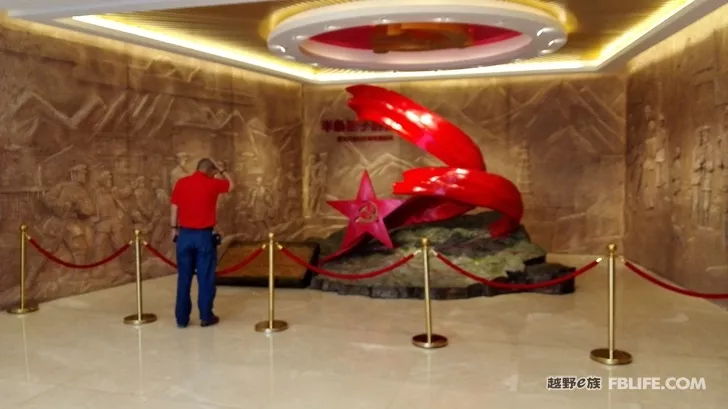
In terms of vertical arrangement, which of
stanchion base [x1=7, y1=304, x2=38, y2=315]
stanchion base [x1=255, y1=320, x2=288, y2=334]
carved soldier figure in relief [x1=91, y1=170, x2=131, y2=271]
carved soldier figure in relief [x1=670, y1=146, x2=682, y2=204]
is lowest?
stanchion base [x1=255, y1=320, x2=288, y2=334]

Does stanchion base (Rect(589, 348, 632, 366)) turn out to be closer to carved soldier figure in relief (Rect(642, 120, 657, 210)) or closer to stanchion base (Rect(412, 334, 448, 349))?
stanchion base (Rect(412, 334, 448, 349))

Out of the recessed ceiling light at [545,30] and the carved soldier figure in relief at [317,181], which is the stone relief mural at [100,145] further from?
the recessed ceiling light at [545,30]

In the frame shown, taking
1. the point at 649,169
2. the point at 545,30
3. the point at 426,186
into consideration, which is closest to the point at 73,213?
the point at 426,186

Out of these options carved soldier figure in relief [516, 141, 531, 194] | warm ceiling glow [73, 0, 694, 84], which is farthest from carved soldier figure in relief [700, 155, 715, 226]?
carved soldier figure in relief [516, 141, 531, 194]

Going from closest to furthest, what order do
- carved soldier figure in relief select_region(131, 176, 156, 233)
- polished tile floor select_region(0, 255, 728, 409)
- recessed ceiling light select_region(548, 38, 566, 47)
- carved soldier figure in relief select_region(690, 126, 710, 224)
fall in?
polished tile floor select_region(0, 255, 728, 409) < carved soldier figure in relief select_region(690, 126, 710, 224) < recessed ceiling light select_region(548, 38, 566, 47) < carved soldier figure in relief select_region(131, 176, 156, 233)

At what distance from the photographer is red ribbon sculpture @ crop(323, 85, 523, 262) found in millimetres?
7617

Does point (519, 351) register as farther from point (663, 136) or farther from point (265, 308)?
point (663, 136)

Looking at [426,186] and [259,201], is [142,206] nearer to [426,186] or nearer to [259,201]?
[259,201]

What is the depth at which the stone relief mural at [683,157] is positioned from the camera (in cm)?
654

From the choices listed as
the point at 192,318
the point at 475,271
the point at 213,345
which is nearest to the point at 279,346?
the point at 213,345

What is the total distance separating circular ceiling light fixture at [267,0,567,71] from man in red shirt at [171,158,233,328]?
77.4 inches

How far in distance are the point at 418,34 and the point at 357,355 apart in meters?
4.06

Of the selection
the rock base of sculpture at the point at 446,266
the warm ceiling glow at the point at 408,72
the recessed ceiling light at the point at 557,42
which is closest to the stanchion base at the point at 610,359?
the rock base of sculpture at the point at 446,266

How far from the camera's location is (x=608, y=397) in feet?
13.1
